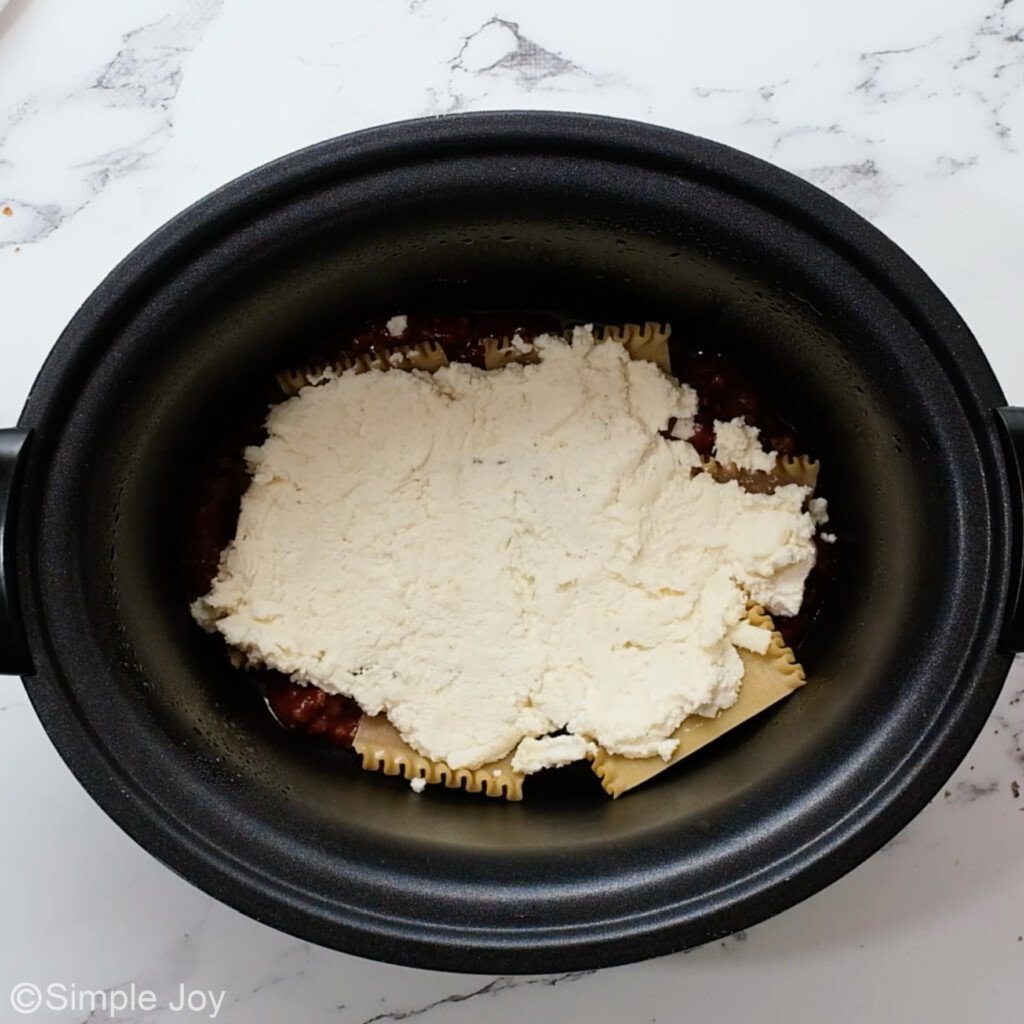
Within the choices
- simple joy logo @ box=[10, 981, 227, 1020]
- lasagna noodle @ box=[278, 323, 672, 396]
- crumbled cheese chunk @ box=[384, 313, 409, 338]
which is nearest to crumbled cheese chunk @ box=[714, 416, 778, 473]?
lasagna noodle @ box=[278, 323, 672, 396]

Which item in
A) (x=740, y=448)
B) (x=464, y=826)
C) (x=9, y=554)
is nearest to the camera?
(x=9, y=554)

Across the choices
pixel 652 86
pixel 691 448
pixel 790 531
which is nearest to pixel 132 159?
pixel 652 86

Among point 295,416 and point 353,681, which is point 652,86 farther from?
point 353,681

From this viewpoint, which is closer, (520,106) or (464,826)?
(464,826)

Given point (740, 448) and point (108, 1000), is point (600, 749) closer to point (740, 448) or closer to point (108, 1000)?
point (740, 448)

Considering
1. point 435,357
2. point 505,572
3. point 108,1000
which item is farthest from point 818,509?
point 108,1000

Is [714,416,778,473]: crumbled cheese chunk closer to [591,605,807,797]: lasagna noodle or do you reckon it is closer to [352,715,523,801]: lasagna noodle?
[591,605,807,797]: lasagna noodle
